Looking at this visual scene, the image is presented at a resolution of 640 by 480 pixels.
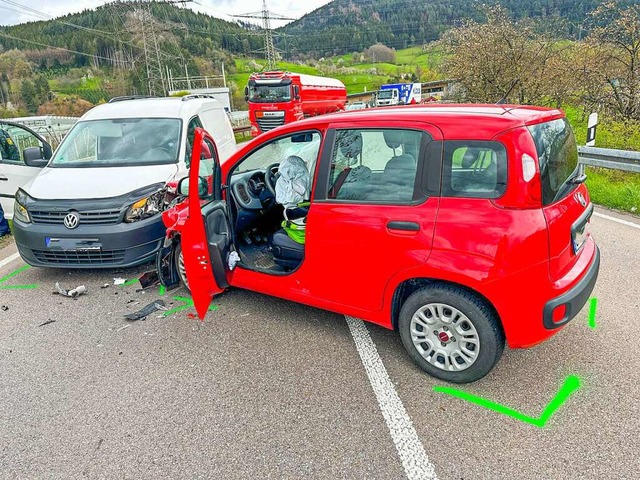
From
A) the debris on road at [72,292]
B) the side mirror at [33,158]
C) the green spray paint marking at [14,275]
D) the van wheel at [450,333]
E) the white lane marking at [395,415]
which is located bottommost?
the white lane marking at [395,415]

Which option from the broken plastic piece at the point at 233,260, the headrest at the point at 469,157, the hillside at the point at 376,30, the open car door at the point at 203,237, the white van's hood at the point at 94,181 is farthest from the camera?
the hillside at the point at 376,30

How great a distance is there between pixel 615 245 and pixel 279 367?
4.46 m

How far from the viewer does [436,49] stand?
59.2ft

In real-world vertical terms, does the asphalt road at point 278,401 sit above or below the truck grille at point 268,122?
below

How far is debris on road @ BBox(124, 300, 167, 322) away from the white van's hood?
1407 millimetres

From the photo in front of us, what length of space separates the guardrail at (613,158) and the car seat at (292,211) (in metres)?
5.15

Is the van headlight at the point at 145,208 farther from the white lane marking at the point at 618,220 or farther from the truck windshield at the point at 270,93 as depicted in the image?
the truck windshield at the point at 270,93

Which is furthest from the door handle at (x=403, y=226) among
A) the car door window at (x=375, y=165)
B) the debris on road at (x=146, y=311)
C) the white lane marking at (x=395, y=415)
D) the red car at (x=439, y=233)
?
the debris on road at (x=146, y=311)

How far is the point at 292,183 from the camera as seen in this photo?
12.9 feet

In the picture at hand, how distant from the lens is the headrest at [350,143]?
319 centimetres

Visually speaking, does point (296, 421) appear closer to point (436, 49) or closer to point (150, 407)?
point (150, 407)

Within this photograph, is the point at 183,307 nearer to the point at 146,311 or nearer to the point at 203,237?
the point at 146,311

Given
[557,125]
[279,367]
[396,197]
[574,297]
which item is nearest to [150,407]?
[279,367]

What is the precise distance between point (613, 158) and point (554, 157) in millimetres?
6007
